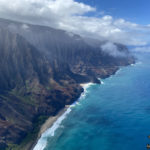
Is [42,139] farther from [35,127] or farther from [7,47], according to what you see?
[7,47]

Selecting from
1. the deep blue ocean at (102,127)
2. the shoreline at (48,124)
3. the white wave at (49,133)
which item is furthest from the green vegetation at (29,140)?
the deep blue ocean at (102,127)

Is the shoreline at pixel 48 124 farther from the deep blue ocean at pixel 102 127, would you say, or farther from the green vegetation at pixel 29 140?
the deep blue ocean at pixel 102 127

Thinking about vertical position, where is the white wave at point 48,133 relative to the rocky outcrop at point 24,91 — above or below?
below

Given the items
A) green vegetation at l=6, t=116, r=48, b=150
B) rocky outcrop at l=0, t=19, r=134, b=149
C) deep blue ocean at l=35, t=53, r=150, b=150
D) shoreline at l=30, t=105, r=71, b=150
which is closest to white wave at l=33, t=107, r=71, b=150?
deep blue ocean at l=35, t=53, r=150, b=150

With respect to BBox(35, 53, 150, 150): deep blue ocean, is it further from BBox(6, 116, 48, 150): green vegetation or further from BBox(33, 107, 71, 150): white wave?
BBox(6, 116, 48, 150): green vegetation

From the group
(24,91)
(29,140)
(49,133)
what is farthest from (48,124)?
(24,91)

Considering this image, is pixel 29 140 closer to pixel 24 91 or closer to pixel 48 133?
pixel 48 133

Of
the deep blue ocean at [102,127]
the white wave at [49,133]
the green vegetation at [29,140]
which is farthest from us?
the white wave at [49,133]

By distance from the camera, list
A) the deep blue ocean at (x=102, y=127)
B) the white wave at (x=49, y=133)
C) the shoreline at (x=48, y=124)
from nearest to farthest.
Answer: the deep blue ocean at (x=102, y=127)
the white wave at (x=49, y=133)
the shoreline at (x=48, y=124)

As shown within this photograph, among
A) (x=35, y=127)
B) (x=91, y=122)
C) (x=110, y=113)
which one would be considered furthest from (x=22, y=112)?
(x=110, y=113)

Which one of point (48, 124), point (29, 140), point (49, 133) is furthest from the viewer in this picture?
point (48, 124)

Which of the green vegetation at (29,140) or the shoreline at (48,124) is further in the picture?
the shoreline at (48,124)
